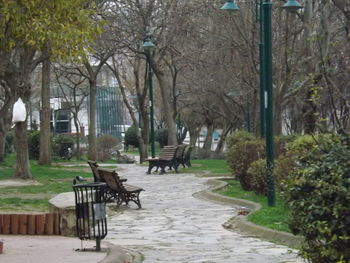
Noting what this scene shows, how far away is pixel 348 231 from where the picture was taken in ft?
23.1

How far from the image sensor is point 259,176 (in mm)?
19094

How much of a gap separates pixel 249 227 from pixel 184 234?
3.87 feet

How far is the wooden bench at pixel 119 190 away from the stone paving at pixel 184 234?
10.3 inches

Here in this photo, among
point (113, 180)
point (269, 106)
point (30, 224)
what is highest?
point (269, 106)

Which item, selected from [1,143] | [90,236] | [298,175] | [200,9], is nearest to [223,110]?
[1,143]

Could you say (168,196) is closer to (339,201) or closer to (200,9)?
(200,9)

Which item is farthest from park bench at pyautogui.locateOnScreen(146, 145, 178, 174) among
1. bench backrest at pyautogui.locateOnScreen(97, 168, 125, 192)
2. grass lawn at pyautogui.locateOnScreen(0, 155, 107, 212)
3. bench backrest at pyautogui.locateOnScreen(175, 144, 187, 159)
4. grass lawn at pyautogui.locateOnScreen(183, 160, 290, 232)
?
bench backrest at pyautogui.locateOnScreen(97, 168, 125, 192)

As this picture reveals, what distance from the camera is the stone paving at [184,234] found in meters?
11.4

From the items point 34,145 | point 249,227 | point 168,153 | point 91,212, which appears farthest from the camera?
point 34,145

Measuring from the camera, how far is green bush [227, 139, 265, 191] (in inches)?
851

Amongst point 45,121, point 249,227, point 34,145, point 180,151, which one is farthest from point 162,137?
point 249,227

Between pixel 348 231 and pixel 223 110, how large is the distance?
44177 millimetres

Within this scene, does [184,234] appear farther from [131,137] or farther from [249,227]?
[131,137]

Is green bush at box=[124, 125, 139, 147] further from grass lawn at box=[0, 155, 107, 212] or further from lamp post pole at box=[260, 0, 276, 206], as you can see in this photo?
lamp post pole at box=[260, 0, 276, 206]
